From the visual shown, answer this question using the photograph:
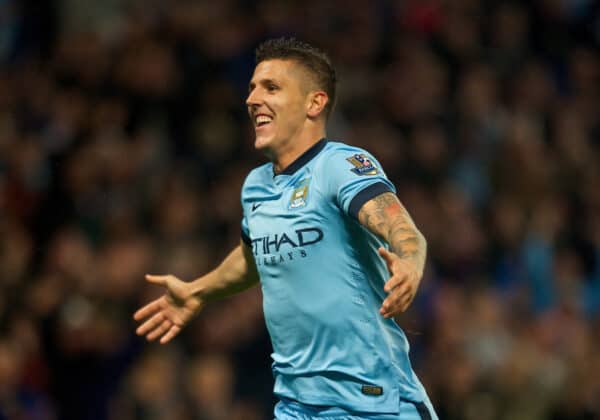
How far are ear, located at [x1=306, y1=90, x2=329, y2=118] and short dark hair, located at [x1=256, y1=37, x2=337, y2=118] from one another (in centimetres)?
3

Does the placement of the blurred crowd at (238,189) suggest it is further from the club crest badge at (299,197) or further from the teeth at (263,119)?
the club crest badge at (299,197)

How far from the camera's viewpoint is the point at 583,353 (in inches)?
376

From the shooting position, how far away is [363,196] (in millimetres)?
4270

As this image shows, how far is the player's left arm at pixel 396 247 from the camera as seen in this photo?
382 cm

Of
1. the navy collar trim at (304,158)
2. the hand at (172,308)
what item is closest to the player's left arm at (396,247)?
the navy collar trim at (304,158)

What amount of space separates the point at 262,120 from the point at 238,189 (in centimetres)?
432

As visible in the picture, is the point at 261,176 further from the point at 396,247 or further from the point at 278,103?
the point at 396,247

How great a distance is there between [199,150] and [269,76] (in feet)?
15.1

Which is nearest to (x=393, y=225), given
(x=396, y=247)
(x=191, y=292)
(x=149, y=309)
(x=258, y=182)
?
(x=396, y=247)

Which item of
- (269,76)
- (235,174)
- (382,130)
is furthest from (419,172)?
(269,76)

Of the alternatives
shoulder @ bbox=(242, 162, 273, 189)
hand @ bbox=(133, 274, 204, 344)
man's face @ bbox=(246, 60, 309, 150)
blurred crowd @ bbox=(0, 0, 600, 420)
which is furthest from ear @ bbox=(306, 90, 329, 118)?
blurred crowd @ bbox=(0, 0, 600, 420)

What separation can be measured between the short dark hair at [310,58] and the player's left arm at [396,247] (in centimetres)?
86

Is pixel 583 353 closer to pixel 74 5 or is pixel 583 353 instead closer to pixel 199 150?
pixel 199 150

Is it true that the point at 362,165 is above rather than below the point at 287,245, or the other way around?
above
